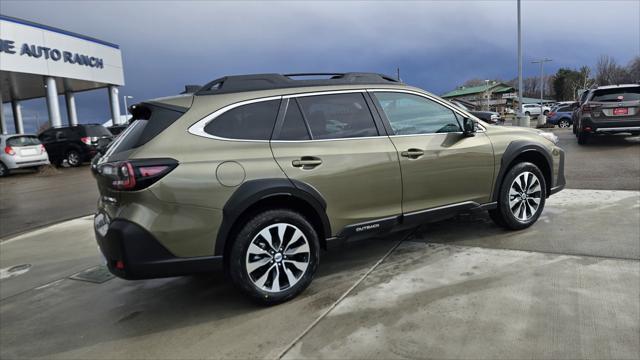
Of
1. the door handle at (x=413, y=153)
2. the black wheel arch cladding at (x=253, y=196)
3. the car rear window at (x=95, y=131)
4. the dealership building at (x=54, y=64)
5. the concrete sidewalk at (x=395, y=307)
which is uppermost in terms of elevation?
the dealership building at (x=54, y=64)

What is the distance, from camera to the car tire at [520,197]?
4.73m

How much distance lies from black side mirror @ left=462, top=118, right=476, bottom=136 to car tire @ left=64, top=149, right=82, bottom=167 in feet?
58.0

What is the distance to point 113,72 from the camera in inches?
1156

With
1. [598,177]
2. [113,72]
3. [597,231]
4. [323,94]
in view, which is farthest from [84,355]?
[113,72]

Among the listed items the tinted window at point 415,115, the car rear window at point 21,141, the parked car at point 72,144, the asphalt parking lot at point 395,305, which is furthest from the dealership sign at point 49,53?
the tinted window at point 415,115

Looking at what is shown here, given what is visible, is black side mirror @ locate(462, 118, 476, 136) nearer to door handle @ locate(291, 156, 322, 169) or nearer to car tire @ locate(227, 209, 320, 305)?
door handle @ locate(291, 156, 322, 169)

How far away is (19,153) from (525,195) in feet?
55.1

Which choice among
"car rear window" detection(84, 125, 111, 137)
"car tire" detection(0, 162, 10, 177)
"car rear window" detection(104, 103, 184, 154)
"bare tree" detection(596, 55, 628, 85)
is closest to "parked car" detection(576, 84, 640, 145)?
"car rear window" detection(104, 103, 184, 154)

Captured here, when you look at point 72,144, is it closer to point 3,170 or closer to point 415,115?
point 3,170

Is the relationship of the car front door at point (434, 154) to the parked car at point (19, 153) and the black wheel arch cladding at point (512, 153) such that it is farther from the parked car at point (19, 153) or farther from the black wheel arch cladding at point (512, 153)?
the parked car at point (19, 153)

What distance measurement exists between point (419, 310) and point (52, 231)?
6.05 m

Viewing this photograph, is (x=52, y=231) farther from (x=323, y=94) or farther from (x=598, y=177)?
(x=598, y=177)

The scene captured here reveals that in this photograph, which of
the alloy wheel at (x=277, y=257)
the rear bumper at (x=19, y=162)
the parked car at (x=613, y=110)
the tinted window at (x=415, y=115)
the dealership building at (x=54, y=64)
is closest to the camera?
the alloy wheel at (x=277, y=257)

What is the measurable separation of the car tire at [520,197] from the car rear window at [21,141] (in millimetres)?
16704
